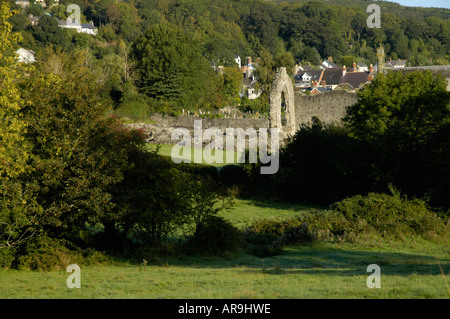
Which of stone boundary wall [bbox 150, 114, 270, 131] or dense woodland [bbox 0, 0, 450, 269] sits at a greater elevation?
stone boundary wall [bbox 150, 114, 270, 131]

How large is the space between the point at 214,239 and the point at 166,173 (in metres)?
2.64

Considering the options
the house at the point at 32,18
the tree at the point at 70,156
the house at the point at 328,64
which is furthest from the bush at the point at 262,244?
the house at the point at 328,64

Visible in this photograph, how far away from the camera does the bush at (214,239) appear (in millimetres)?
18656

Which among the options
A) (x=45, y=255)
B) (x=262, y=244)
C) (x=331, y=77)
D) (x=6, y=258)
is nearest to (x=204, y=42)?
(x=331, y=77)

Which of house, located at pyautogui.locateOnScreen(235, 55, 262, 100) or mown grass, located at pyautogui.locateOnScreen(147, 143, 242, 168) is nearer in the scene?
mown grass, located at pyautogui.locateOnScreen(147, 143, 242, 168)

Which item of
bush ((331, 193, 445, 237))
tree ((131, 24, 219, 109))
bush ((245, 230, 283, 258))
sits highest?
tree ((131, 24, 219, 109))

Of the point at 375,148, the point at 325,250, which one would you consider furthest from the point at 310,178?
the point at 325,250

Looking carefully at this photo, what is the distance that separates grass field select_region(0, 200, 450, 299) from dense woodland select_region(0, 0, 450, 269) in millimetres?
1038

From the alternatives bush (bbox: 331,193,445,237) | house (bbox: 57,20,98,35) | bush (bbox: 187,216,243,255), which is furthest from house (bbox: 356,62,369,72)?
bush (bbox: 187,216,243,255)

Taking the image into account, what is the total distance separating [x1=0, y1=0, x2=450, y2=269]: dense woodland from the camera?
15.8 meters

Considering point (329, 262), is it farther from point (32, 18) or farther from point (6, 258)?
point (32, 18)

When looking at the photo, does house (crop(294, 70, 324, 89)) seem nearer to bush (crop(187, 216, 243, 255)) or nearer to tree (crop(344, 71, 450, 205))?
tree (crop(344, 71, 450, 205))

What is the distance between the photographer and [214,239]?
18734 mm

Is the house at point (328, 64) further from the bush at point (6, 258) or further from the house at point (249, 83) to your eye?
the bush at point (6, 258)
